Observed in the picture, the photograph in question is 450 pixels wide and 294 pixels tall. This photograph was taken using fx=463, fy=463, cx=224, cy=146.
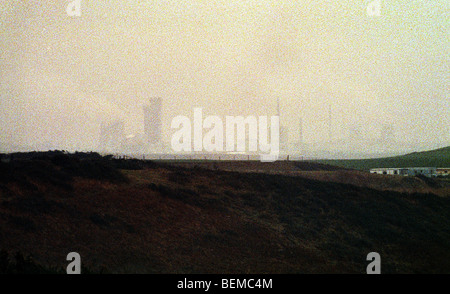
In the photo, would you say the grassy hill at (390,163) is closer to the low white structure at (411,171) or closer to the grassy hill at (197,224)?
the low white structure at (411,171)

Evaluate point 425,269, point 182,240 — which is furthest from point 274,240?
point 425,269

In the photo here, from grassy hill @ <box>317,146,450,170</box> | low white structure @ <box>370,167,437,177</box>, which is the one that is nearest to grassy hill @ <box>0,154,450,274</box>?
low white structure @ <box>370,167,437,177</box>

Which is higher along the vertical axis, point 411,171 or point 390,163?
point 390,163

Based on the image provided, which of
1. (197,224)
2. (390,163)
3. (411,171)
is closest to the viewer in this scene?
(197,224)

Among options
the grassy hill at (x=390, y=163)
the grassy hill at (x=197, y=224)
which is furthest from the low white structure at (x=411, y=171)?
the grassy hill at (x=197, y=224)

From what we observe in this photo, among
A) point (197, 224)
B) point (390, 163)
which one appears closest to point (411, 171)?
point (390, 163)

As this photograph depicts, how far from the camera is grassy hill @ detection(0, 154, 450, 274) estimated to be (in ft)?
90.0

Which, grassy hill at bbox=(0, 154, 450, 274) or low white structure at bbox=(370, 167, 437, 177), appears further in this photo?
low white structure at bbox=(370, 167, 437, 177)

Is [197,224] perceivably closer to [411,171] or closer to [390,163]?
[411,171]

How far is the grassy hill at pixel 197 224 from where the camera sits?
27.4m

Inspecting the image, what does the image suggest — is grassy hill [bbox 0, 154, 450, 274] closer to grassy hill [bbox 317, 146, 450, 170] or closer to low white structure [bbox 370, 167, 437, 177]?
low white structure [bbox 370, 167, 437, 177]

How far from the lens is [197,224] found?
118ft
